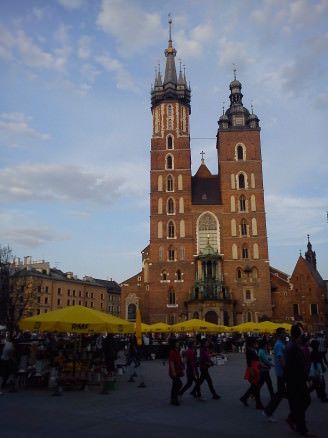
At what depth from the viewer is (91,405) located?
11109 mm

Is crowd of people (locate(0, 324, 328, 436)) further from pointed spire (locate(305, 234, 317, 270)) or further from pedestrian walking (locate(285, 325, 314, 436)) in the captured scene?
pointed spire (locate(305, 234, 317, 270))

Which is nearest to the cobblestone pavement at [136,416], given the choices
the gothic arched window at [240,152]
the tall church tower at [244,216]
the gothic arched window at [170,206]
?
the tall church tower at [244,216]

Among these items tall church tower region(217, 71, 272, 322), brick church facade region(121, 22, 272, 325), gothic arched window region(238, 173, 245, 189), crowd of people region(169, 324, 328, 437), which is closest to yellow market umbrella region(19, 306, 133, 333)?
crowd of people region(169, 324, 328, 437)

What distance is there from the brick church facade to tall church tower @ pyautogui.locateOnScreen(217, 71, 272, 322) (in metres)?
0.11

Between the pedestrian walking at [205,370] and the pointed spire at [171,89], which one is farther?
the pointed spire at [171,89]

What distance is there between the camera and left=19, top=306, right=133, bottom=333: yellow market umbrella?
13.8 meters

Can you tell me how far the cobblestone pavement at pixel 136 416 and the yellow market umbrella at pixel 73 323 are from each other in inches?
75.0

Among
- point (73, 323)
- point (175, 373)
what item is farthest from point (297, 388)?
point (73, 323)

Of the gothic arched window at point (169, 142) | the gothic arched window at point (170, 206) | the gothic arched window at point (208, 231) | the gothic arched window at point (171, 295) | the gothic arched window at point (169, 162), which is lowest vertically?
the gothic arched window at point (171, 295)

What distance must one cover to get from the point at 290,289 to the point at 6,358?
4422 centimetres

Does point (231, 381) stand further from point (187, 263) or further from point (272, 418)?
point (187, 263)

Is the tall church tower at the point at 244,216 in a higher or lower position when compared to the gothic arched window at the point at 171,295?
higher

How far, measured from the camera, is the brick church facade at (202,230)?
50.2 meters

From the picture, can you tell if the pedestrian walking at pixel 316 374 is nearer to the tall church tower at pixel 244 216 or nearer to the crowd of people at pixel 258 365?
the crowd of people at pixel 258 365
